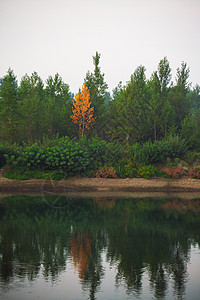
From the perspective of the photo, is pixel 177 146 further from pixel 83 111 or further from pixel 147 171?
pixel 83 111

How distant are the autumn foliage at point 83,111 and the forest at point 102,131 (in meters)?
0.13

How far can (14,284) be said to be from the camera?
807 cm

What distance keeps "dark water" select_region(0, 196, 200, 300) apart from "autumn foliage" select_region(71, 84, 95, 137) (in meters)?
23.1

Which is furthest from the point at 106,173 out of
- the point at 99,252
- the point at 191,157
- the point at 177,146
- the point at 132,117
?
the point at 99,252

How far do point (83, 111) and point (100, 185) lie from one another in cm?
1614

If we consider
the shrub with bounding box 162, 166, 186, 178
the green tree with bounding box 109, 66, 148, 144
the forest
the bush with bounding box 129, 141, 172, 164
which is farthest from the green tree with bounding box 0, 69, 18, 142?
the shrub with bounding box 162, 166, 186, 178

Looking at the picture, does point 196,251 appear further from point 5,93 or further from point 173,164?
point 5,93

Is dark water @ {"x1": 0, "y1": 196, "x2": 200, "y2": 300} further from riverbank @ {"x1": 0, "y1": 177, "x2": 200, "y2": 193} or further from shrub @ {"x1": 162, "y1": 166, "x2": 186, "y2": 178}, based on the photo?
shrub @ {"x1": 162, "y1": 166, "x2": 186, "y2": 178}

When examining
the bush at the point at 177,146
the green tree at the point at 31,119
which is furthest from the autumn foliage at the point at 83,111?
the bush at the point at 177,146

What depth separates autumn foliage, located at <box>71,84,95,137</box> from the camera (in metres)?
41.9

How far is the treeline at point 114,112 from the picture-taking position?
118ft

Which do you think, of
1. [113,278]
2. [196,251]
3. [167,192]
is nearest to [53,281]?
[113,278]

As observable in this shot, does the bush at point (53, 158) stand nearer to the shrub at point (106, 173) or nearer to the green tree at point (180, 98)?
the shrub at point (106, 173)

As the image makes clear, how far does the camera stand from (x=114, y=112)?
40.3m
